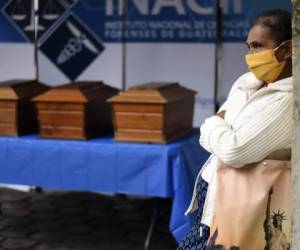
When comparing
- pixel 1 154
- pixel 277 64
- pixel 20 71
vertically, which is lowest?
pixel 1 154

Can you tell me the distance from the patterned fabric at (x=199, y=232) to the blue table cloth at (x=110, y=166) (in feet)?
3.54

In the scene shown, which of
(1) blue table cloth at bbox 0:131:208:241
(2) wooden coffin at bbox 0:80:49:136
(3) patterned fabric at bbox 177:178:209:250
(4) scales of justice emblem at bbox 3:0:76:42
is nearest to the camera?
(3) patterned fabric at bbox 177:178:209:250

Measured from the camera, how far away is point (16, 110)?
4070 mm

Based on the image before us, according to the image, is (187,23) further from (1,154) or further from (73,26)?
(1,154)

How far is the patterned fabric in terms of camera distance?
2.36 metres

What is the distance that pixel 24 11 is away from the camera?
5.47m

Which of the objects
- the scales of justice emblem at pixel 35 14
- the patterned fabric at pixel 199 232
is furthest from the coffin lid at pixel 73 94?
the patterned fabric at pixel 199 232

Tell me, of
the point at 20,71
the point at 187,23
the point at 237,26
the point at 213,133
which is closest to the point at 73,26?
the point at 20,71

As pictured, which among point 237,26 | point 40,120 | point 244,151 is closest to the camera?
point 244,151

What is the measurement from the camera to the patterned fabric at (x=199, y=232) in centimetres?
236

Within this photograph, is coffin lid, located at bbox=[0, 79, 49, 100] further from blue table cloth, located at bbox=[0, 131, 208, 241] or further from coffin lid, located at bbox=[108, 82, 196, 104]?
coffin lid, located at bbox=[108, 82, 196, 104]

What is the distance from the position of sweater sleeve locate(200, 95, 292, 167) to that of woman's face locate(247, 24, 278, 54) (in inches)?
7.3

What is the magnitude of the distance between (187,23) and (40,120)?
1.69 m

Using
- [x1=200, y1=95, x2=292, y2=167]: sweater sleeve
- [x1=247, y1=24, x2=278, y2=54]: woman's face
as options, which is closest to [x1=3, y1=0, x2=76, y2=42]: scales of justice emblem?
[x1=247, y1=24, x2=278, y2=54]: woman's face
